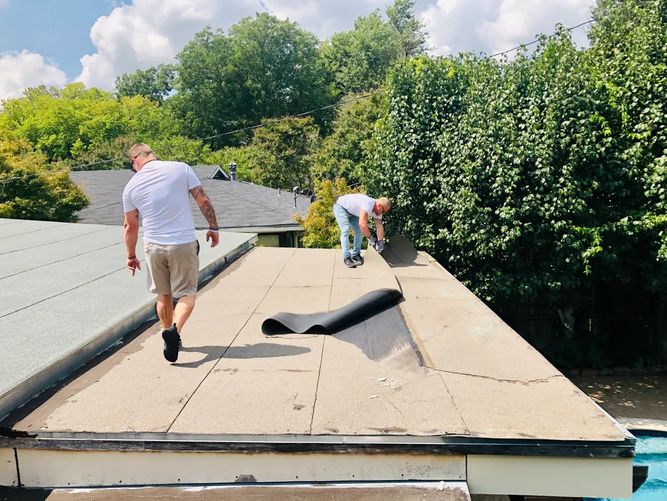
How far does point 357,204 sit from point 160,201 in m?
4.01

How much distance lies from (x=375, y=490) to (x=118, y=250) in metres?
6.09

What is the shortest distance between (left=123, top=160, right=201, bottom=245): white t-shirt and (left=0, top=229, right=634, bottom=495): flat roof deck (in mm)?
839

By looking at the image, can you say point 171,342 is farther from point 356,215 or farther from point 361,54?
point 361,54

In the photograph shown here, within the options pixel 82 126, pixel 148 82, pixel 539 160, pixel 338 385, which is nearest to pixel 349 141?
pixel 539 160

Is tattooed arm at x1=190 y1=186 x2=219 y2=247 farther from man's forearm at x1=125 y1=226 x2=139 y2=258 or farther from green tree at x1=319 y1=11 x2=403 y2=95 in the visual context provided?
green tree at x1=319 y1=11 x2=403 y2=95

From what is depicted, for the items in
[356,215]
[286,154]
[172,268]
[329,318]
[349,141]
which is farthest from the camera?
[286,154]

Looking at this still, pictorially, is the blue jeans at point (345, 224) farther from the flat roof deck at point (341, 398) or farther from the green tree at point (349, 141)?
the green tree at point (349, 141)

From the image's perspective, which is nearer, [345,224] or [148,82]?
[345,224]

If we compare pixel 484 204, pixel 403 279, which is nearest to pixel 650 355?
pixel 484 204

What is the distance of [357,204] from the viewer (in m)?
6.98

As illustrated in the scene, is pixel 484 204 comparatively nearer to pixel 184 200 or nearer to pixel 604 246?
pixel 604 246

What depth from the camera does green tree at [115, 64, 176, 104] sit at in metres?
60.3

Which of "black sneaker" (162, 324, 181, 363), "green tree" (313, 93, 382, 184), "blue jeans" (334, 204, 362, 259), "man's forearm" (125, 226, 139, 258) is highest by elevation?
"green tree" (313, 93, 382, 184)

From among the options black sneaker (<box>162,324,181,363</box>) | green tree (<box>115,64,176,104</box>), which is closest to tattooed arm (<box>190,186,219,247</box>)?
black sneaker (<box>162,324,181,363</box>)
